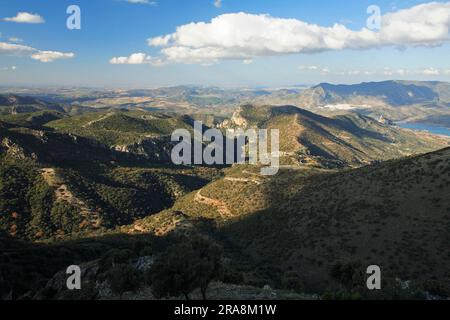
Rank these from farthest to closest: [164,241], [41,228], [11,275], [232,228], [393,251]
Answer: [41,228] → [232,228] → [164,241] → [393,251] → [11,275]

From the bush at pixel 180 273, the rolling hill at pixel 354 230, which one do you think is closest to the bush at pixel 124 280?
the bush at pixel 180 273

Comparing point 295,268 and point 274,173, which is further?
point 274,173

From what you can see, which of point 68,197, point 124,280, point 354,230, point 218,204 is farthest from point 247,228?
point 68,197

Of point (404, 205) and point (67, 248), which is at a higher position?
point (404, 205)

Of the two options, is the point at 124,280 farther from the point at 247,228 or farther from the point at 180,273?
the point at 247,228

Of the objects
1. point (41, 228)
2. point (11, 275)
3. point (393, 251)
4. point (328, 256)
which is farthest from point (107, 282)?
point (41, 228)

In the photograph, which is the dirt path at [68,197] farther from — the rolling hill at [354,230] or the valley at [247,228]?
the rolling hill at [354,230]

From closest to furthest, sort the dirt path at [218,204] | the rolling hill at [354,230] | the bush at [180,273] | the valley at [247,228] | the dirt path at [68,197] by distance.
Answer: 1. the bush at [180,273]
2. the valley at [247,228]
3. the rolling hill at [354,230]
4. the dirt path at [218,204]
5. the dirt path at [68,197]

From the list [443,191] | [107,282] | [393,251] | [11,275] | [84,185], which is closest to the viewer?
[107,282]

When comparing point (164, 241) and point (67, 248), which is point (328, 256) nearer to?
point (164, 241)
